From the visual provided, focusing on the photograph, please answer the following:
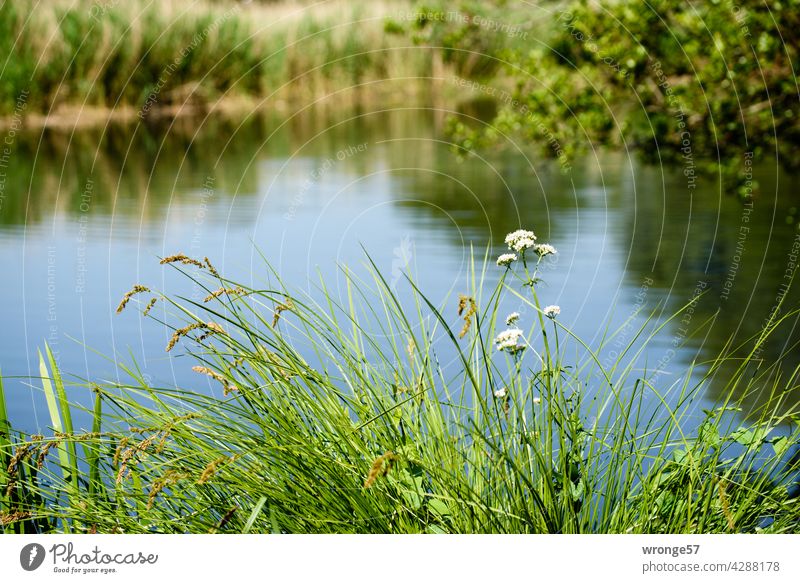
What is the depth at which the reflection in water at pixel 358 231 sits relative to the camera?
20.1 feet

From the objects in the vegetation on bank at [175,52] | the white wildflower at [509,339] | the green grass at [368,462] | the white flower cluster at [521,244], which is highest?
the vegetation on bank at [175,52]

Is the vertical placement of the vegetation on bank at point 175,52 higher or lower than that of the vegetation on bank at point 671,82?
higher

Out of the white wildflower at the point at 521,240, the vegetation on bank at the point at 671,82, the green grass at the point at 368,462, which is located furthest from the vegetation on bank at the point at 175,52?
the white wildflower at the point at 521,240

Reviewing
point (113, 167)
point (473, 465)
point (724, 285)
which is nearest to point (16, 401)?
point (473, 465)

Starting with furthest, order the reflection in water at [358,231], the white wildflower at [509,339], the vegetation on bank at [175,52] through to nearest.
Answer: the vegetation on bank at [175,52] → the reflection in water at [358,231] → the white wildflower at [509,339]

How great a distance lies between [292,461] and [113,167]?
11737mm

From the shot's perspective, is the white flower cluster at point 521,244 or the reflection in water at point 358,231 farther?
the reflection in water at point 358,231
